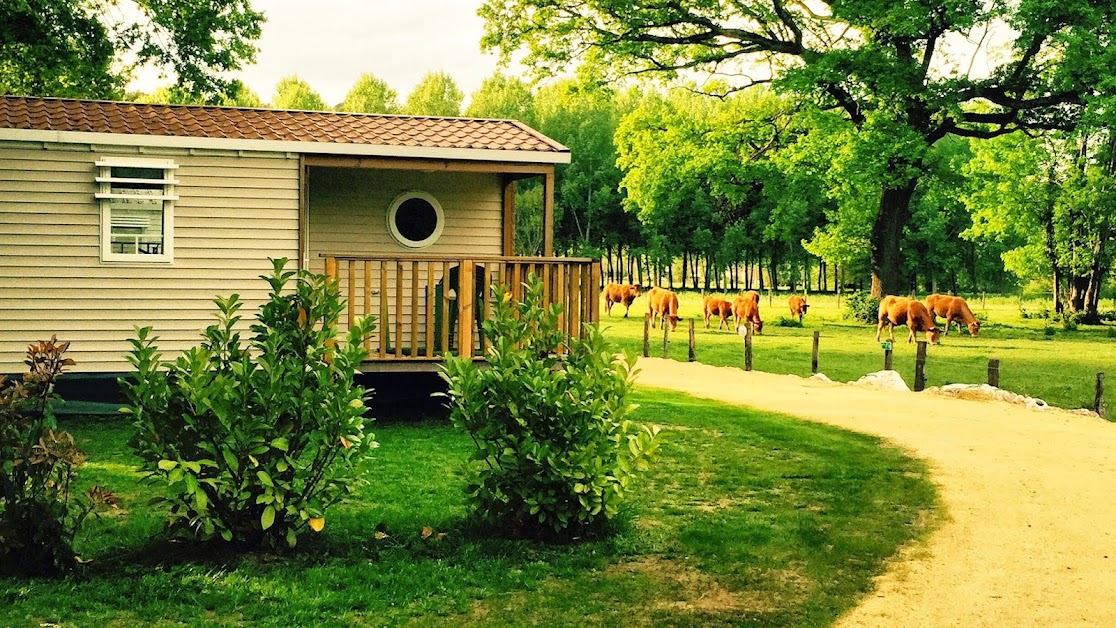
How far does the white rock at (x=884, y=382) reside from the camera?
18.8 m

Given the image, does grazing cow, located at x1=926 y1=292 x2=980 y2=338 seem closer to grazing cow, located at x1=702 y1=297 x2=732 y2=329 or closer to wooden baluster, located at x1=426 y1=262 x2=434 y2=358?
grazing cow, located at x1=702 y1=297 x2=732 y2=329

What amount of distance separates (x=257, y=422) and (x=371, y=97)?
61.2m

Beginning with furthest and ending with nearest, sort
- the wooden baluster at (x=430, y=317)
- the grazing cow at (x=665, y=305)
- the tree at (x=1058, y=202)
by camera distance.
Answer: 1. the tree at (x=1058, y=202)
2. the grazing cow at (x=665, y=305)
3. the wooden baluster at (x=430, y=317)

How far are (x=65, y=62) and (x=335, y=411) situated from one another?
72.0 feet

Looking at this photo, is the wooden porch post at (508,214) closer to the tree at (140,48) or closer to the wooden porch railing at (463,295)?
the wooden porch railing at (463,295)

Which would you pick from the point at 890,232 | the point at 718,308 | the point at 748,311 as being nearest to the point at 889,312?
the point at 748,311

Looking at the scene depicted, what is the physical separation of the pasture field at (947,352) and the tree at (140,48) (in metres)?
11.7

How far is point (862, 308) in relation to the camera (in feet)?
117

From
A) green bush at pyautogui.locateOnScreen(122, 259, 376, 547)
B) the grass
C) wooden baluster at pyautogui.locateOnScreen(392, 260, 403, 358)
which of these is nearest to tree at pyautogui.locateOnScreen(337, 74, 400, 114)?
wooden baluster at pyautogui.locateOnScreen(392, 260, 403, 358)

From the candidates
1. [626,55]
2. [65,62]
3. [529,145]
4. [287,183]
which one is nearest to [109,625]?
[287,183]

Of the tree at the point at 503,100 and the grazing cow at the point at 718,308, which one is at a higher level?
the tree at the point at 503,100

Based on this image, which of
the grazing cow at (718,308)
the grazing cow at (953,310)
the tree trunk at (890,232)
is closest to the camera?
the grazing cow at (953,310)

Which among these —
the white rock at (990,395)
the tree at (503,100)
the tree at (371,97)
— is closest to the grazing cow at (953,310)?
the white rock at (990,395)

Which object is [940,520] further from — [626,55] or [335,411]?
[626,55]
